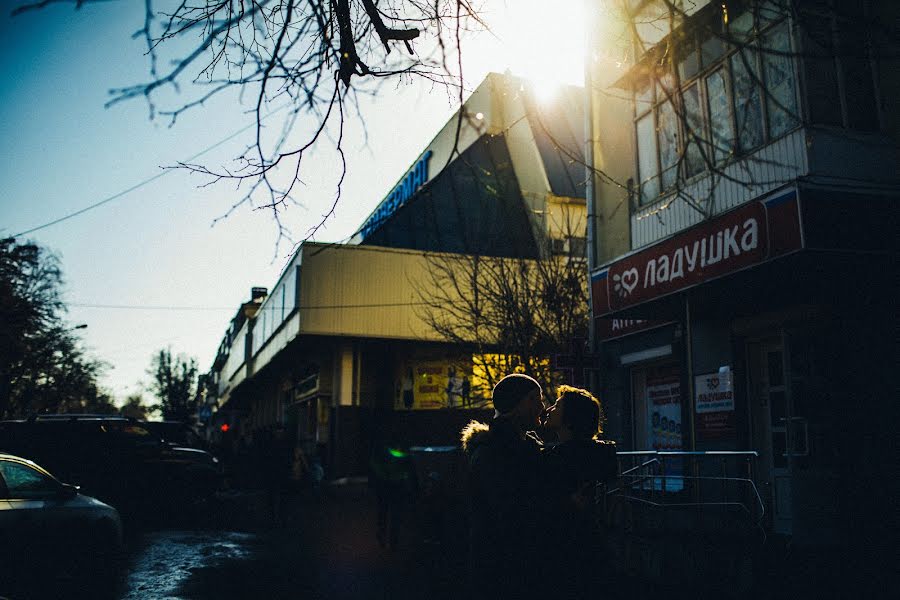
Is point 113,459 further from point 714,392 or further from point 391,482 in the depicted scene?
point 714,392

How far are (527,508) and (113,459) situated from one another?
11.9 m

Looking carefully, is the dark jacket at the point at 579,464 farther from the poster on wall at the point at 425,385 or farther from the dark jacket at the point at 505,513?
A: the poster on wall at the point at 425,385

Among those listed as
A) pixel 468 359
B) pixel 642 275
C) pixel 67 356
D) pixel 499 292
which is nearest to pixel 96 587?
pixel 642 275

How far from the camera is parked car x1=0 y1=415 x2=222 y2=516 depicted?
42.5 ft

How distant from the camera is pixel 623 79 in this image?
1241cm

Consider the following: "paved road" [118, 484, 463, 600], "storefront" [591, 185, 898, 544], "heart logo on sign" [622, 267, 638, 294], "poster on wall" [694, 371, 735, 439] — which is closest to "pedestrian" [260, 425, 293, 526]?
"paved road" [118, 484, 463, 600]

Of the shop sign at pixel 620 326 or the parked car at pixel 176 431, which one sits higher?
the shop sign at pixel 620 326

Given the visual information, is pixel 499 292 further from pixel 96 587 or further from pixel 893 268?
pixel 96 587

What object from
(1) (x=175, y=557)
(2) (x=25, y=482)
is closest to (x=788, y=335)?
(1) (x=175, y=557)

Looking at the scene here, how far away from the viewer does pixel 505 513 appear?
3.29m

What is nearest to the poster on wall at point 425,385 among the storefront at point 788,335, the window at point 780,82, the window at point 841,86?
the storefront at point 788,335

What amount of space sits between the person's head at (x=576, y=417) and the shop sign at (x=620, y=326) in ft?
32.4

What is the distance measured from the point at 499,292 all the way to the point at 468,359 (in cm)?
365

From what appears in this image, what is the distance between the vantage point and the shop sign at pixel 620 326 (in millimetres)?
13667
